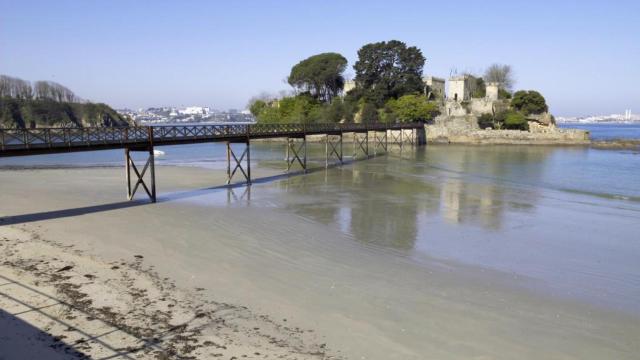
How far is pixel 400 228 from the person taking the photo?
52.8 feet

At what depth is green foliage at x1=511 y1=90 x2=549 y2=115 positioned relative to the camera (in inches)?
2913

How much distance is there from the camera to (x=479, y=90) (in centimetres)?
8638

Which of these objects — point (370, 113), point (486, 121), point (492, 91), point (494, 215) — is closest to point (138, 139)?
point (494, 215)

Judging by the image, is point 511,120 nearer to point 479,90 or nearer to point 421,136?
point 421,136

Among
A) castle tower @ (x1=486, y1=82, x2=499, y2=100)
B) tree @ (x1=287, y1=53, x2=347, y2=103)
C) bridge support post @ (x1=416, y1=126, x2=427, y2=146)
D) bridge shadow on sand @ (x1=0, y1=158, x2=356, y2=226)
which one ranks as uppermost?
tree @ (x1=287, y1=53, x2=347, y2=103)

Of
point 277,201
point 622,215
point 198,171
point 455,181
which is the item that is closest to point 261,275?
point 277,201

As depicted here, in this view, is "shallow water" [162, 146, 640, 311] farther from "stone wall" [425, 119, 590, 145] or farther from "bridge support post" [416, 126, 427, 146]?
"stone wall" [425, 119, 590, 145]

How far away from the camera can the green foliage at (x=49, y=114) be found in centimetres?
8900

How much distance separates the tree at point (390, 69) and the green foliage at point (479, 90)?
14.1 meters

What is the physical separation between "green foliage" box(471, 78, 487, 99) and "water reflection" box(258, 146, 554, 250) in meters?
48.3

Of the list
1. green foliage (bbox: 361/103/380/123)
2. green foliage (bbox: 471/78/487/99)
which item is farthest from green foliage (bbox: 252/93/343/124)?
green foliage (bbox: 471/78/487/99)

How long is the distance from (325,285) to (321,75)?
236 feet

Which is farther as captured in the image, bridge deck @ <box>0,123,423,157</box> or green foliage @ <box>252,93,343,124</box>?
green foliage @ <box>252,93,343,124</box>

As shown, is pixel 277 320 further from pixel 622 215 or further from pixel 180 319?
pixel 622 215
